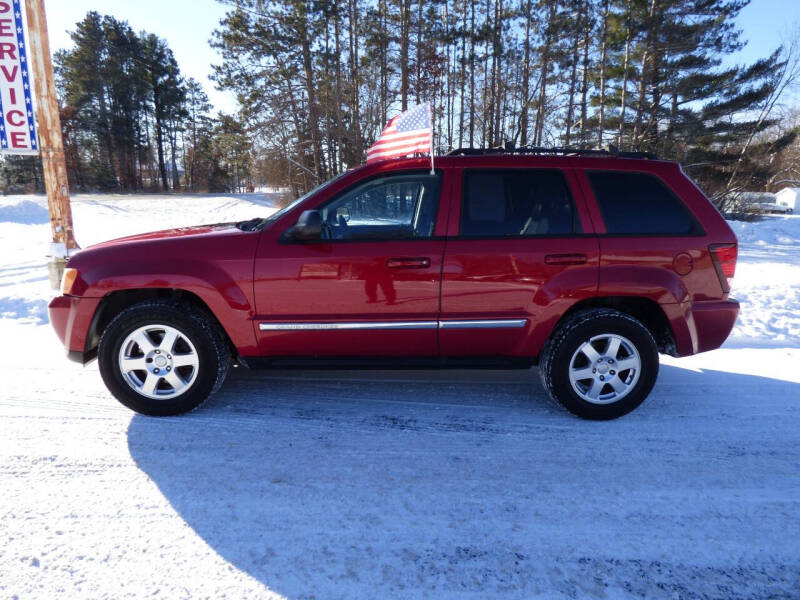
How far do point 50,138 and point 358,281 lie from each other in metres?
6.65

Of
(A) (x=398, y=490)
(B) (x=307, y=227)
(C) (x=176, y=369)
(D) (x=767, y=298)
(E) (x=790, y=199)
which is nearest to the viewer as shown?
(A) (x=398, y=490)

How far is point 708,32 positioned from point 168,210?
2876 centimetres

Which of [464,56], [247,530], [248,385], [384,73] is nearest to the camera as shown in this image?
[247,530]

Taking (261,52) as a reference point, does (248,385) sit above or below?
below

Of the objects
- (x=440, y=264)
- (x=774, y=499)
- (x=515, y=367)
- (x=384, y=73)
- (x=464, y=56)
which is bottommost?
(x=774, y=499)

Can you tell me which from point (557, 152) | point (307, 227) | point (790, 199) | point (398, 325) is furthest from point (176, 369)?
point (790, 199)

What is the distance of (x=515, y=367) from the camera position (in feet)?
11.4

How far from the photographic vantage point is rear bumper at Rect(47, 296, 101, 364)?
10.8ft

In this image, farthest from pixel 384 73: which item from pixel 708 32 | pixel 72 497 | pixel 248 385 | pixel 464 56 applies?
pixel 72 497

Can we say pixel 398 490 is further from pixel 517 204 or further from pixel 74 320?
pixel 74 320

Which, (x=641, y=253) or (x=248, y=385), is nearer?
(x=641, y=253)

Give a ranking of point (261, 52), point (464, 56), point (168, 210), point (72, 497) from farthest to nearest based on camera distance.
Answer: point (168, 210) < point (464, 56) < point (261, 52) < point (72, 497)

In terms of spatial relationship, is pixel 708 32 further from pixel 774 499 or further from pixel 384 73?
pixel 774 499

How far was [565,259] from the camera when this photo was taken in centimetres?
326
